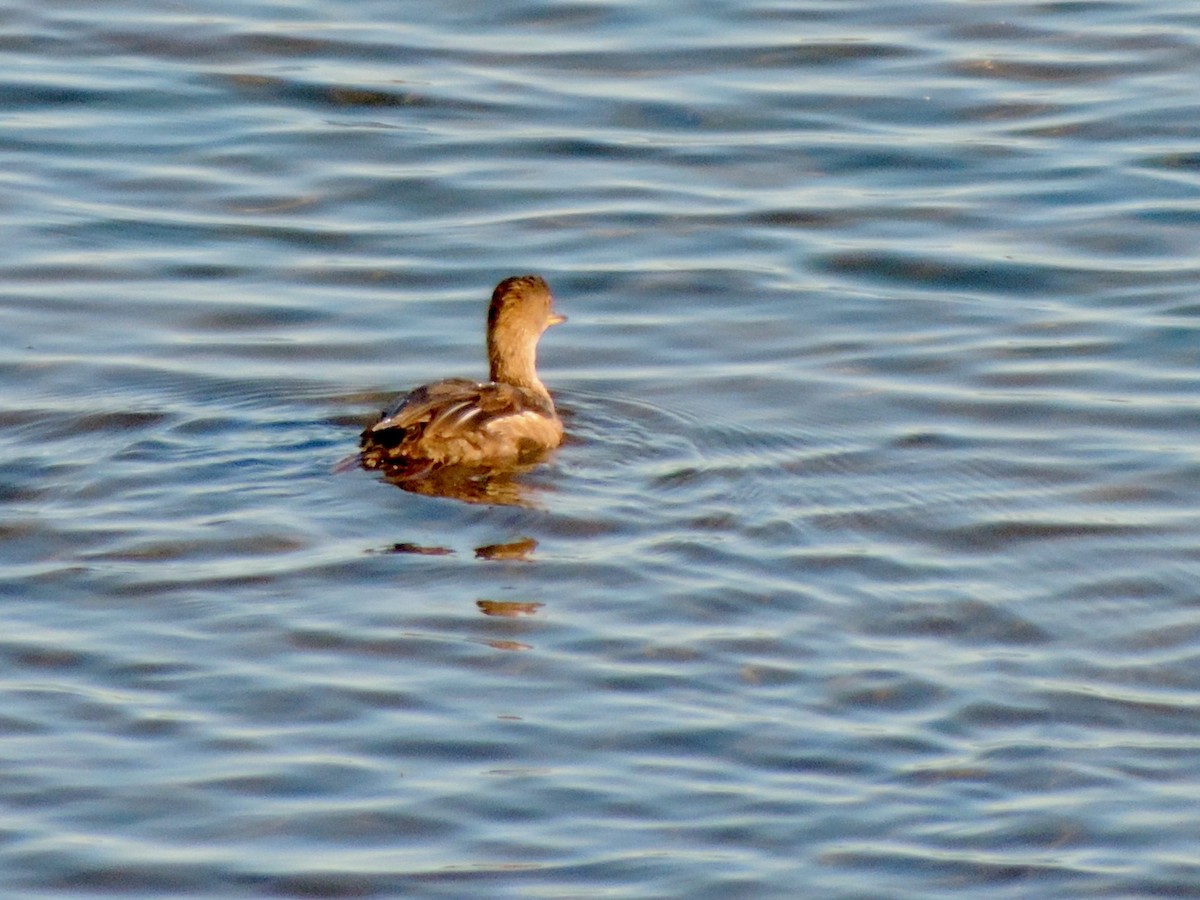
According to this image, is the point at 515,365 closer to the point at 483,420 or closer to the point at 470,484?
the point at 483,420

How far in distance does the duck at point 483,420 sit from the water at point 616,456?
0.71 ft

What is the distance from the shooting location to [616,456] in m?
10.4

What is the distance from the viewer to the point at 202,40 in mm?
16219

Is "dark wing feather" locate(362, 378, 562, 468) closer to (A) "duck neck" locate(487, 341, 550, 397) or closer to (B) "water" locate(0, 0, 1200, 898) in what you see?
(B) "water" locate(0, 0, 1200, 898)

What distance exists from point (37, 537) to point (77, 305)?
10.4ft

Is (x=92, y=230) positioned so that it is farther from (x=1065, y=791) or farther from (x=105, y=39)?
(x=1065, y=791)

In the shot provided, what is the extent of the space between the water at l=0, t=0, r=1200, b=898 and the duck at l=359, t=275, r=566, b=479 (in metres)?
0.22

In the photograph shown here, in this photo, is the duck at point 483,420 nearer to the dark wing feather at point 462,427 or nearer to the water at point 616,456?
the dark wing feather at point 462,427

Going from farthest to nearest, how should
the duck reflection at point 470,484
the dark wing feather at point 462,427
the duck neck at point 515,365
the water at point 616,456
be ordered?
the duck neck at point 515,365, the dark wing feather at point 462,427, the duck reflection at point 470,484, the water at point 616,456

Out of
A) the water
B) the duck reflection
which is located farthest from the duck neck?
the duck reflection

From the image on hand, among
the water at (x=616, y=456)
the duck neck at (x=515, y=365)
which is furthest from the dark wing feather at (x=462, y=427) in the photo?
the duck neck at (x=515, y=365)

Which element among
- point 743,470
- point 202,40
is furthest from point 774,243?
point 202,40

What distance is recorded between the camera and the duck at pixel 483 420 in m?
10.1

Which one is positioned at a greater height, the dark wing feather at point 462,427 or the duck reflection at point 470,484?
the dark wing feather at point 462,427
